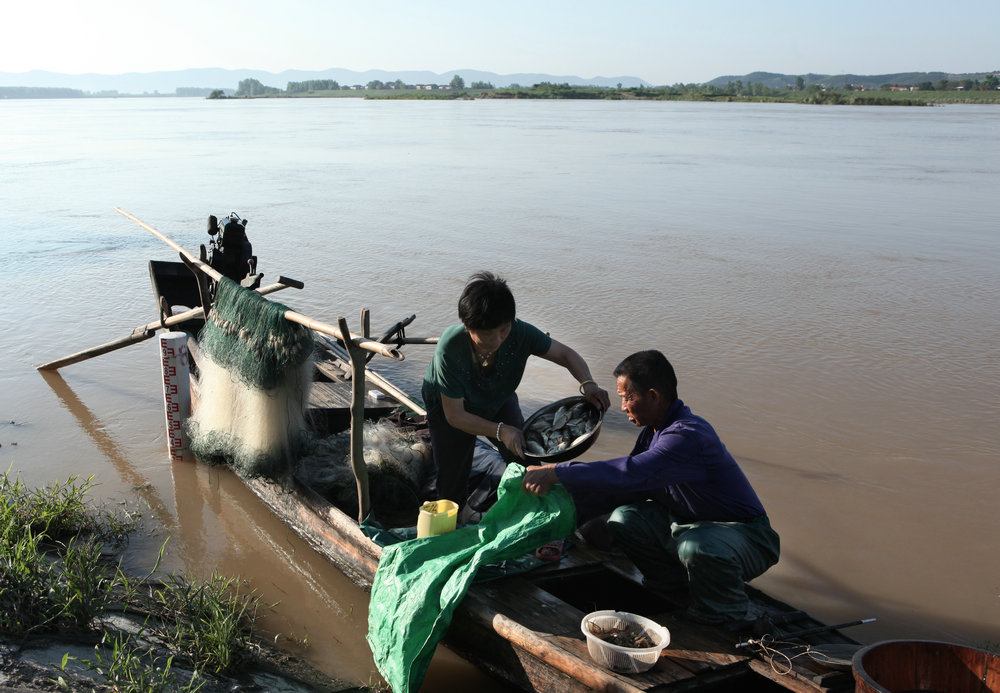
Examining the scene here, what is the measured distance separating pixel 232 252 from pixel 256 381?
71.4 inches

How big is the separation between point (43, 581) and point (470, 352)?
7.04 ft

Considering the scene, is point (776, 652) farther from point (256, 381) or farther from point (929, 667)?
point (256, 381)

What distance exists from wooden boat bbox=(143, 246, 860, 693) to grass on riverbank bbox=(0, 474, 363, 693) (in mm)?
596

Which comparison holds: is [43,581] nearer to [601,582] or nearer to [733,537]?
[601,582]

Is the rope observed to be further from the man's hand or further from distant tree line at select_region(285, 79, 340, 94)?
distant tree line at select_region(285, 79, 340, 94)

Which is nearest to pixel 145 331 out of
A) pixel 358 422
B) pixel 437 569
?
pixel 358 422

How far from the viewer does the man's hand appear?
350 centimetres

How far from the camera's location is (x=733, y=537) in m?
3.34

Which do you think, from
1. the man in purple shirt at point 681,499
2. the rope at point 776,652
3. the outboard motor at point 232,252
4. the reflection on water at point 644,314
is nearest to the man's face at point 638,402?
the man in purple shirt at point 681,499

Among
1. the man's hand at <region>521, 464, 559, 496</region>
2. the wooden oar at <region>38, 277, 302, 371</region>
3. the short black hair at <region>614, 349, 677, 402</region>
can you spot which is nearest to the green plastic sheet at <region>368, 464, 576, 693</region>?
the man's hand at <region>521, 464, 559, 496</region>

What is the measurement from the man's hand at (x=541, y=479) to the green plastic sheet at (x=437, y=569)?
0.35ft

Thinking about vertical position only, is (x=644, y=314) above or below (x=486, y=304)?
below

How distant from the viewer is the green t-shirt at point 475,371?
4.03 metres

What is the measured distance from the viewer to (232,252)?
638cm
